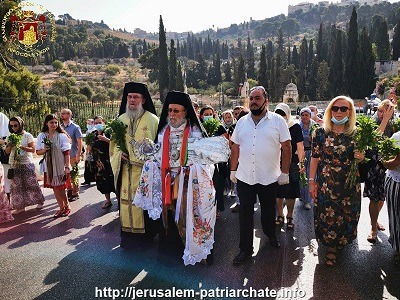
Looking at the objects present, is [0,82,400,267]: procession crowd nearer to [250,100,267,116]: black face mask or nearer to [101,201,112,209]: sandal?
Result: [250,100,267,116]: black face mask

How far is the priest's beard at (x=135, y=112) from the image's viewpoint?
15.4ft

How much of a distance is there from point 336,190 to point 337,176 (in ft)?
0.52

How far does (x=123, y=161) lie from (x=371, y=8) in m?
211

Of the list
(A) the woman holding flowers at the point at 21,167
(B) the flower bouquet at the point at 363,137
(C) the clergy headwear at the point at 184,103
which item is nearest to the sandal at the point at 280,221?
(B) the flower bouquet at the point at 363,137

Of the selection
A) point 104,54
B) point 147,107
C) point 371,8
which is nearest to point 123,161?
point 147,107

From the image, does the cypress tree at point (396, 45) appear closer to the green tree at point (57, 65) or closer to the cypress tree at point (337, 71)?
the cypress tree at point (337, 71)

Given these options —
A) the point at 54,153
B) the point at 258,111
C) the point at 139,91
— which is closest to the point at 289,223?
the point at 258,111

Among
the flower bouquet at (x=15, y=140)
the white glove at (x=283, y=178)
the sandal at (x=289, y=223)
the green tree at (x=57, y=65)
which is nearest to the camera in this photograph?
the white glove at (x=283, y=178)

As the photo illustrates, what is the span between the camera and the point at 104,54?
130m

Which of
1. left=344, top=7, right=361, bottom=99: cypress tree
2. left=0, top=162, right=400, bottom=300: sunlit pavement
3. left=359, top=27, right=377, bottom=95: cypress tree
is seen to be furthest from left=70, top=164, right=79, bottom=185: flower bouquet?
left=359, top=27, right=377, bottom=95: cypress tree

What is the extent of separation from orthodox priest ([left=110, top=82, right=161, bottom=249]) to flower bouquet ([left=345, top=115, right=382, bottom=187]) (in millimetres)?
2424

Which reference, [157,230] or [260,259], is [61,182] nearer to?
[157,230]

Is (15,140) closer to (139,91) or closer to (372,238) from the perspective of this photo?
(139,91)

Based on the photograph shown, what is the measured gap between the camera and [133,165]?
4.70 metres
